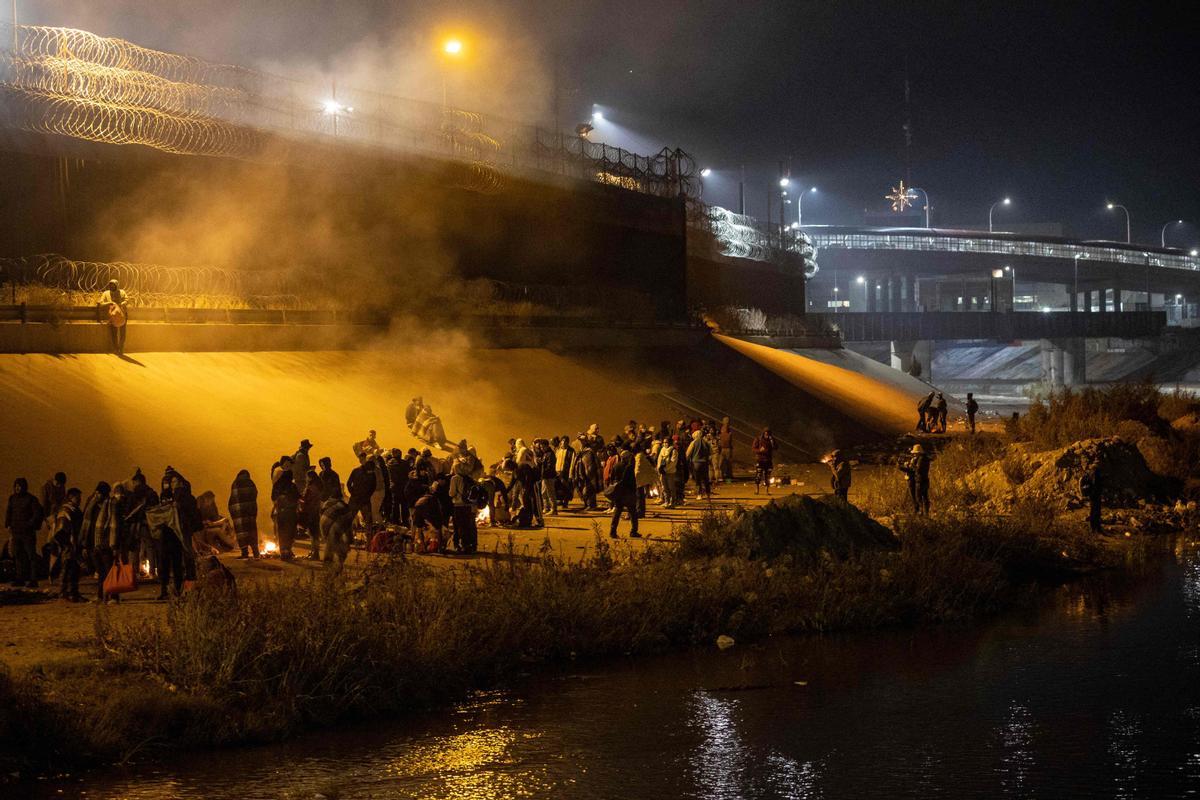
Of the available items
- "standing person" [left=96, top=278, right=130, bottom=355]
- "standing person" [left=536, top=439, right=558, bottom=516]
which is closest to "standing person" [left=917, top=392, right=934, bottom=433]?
"standing person" [left=536, top=439, right=558, bottom=516]

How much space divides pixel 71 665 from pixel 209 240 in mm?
20684

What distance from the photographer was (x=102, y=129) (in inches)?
1059

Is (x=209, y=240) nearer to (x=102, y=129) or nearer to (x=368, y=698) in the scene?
(x=102, y=129)

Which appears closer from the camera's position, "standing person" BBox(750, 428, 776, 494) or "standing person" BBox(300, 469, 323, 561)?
"standing person" BBox(300, 469, 323, 561)

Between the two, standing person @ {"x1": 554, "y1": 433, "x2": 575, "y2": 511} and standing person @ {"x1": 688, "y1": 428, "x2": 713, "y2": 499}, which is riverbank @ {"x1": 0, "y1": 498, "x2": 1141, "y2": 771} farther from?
standing person @ {"x1": 688, "y1": 428, "x2": 713, "y2": 499}

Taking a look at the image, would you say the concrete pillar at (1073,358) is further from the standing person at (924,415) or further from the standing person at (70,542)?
the standing person at (70,542)

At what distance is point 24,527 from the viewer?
45.5 feet

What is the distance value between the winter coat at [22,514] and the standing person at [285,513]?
2814 mm

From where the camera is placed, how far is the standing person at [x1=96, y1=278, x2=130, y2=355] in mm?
23750

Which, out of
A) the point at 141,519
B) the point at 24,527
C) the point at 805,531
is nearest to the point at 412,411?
the point at 805,531

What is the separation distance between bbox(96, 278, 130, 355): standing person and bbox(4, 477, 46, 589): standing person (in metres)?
10.4

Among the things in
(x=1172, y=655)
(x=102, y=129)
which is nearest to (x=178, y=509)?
(x=1172, y=655)

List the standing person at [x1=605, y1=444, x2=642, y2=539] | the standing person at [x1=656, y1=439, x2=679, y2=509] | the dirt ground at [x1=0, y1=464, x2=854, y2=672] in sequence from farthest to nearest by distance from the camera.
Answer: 1. the standing person at [x1=656, y1=439, x2=679, y2=509]
2. the standing person at [x1=605, y1=444, x2=642, y2=539]
3. the dirt ground at [x1=0, y1=464, x2=854, y2=672]

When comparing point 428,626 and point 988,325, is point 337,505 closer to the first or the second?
point 428,626
